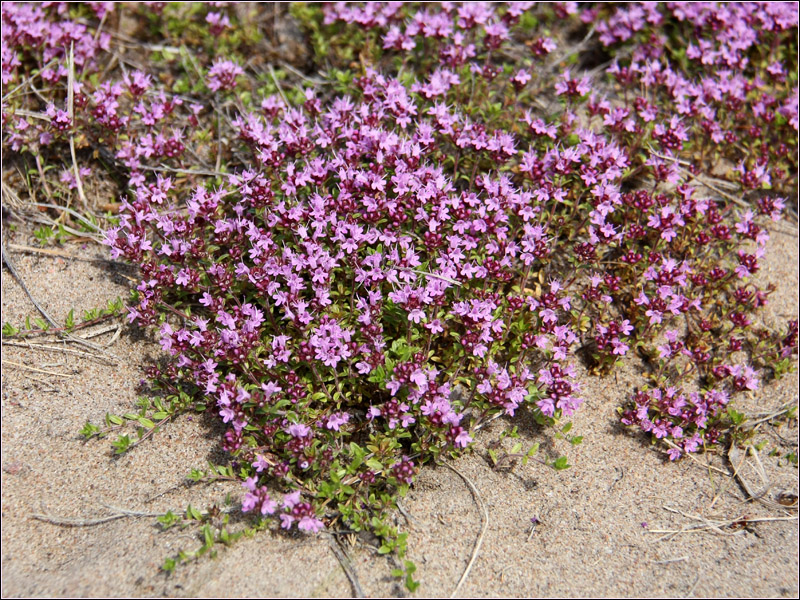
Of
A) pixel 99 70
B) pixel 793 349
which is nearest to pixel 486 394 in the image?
pixel 793 349

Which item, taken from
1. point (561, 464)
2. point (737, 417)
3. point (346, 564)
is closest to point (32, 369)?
point (346, 564)

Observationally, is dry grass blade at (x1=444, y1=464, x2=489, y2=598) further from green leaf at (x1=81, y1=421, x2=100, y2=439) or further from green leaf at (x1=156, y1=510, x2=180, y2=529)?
green leaf at (x1=81, y1=421, x2=100, y2=439)

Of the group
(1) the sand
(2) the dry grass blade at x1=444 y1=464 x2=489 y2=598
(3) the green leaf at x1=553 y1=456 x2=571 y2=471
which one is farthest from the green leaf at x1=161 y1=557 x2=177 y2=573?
(3) the green leaf at x1=553 y1=456 x2=571 y2=471

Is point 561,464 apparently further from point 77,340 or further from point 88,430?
point 77,340

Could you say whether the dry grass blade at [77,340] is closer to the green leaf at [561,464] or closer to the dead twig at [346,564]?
the dead twig at [346,564]

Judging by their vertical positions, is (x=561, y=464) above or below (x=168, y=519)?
above

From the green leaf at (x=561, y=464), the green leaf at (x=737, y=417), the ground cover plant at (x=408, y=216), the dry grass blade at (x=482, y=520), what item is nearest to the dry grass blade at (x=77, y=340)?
the ground cover plant at (x=408, y=216)

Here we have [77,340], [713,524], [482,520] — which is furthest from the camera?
[77,340]
